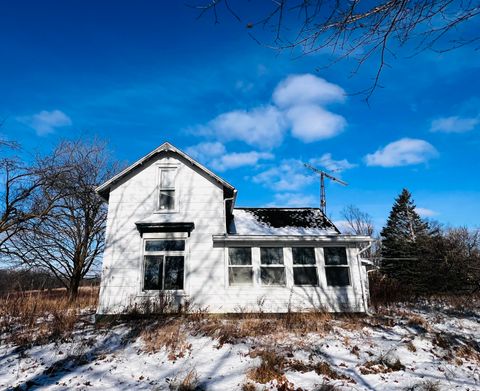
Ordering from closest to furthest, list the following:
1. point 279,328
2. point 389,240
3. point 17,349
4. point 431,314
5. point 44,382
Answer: point 44,382 < point 17,349 < point 279,328 < point 431,314 < point 389,240

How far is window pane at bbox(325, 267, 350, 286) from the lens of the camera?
45.5 ft

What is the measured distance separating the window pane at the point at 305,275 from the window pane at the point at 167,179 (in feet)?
22.1

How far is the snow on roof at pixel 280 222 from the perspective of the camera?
49.2 ft

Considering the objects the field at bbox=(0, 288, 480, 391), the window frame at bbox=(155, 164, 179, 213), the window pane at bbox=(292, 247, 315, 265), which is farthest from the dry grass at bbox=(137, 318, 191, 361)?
the window pane at bbox=(292, 247, 315, 265)

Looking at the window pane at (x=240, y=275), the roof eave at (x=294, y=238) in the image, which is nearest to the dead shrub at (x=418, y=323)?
the roof eave at (x=294, y=238)

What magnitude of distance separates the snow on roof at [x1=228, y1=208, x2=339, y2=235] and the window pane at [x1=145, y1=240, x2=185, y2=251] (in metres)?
2.44

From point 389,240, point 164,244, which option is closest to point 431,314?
point 164,244

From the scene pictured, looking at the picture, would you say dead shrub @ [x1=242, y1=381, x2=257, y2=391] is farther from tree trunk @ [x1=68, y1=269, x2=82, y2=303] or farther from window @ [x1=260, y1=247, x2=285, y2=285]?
tree trunk @ [x1=68, y1=269, x2=82, y2=303]

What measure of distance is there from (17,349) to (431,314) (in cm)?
1561

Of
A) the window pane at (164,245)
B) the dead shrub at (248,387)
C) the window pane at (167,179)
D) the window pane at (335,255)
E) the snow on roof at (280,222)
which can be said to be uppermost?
the window pane at (167,179)

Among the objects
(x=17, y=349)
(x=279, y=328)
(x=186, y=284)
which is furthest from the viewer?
(x=186, y=284)

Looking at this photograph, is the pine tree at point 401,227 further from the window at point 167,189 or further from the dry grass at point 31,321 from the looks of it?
the dry grass at point 31,321

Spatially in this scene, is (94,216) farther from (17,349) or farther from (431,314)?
(431,314)

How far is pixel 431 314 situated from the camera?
1424 centimetres
